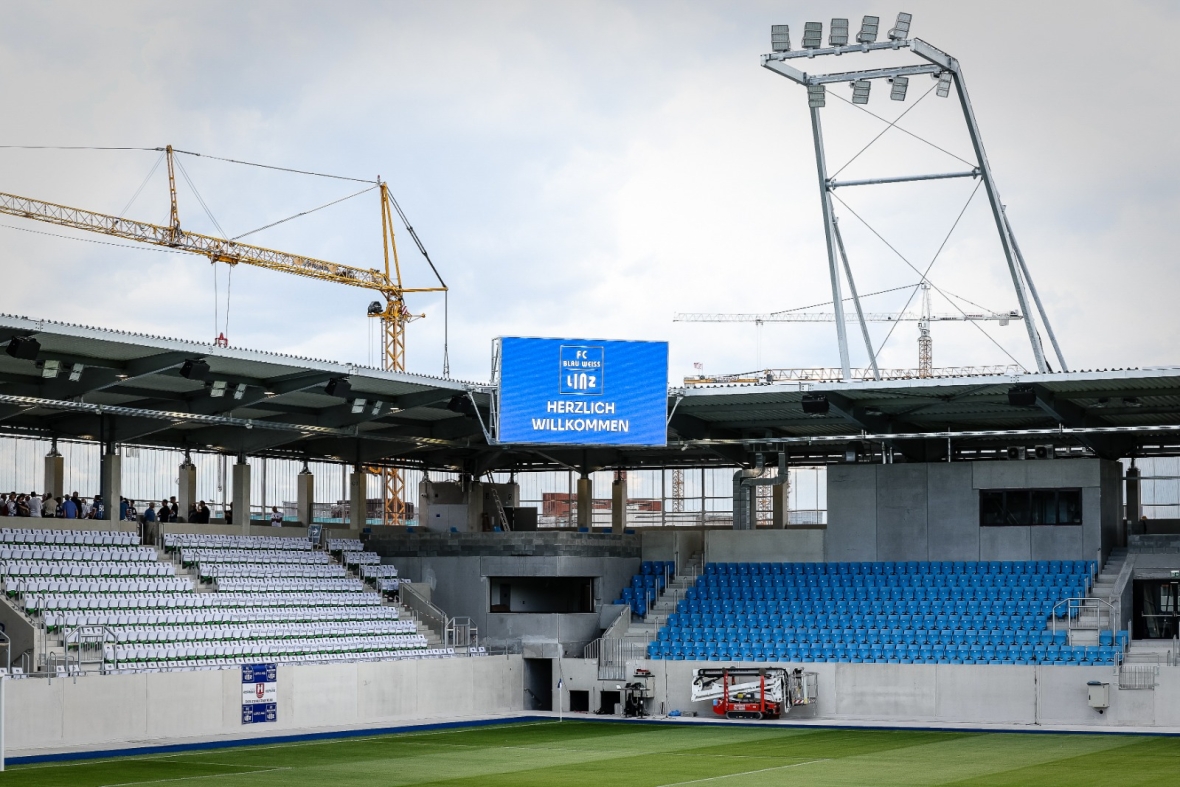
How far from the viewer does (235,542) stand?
1674 inches

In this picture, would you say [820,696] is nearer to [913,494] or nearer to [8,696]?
[913,494]

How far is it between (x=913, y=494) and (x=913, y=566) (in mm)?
2317

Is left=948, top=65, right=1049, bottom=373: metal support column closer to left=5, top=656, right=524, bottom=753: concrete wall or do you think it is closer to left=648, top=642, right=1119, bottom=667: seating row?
left=648, top=642, right=1119, bottom=667: seating row

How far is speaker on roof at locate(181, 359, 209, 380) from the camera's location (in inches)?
1371

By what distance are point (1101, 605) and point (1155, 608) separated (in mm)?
3593

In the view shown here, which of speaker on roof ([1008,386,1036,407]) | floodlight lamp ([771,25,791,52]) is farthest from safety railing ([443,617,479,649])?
floodlight lamp ([771,25,791,52])

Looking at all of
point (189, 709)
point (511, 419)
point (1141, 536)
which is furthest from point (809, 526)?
point (189, 709)

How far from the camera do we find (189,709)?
1284 inches

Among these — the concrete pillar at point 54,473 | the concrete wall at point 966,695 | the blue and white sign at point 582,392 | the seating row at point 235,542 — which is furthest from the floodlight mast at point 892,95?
the concrete pillar at point 54,473

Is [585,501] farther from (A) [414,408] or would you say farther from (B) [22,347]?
(B) [22,347]

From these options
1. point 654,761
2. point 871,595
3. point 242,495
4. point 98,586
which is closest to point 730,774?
point 654,761

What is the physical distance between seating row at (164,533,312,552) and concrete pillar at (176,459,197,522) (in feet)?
8.11

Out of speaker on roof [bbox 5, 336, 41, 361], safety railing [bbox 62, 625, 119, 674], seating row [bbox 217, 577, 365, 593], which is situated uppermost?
speaker on roof [bbox 5, 336, 41, 361]

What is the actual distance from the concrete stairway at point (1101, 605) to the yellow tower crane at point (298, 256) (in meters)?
28.0
